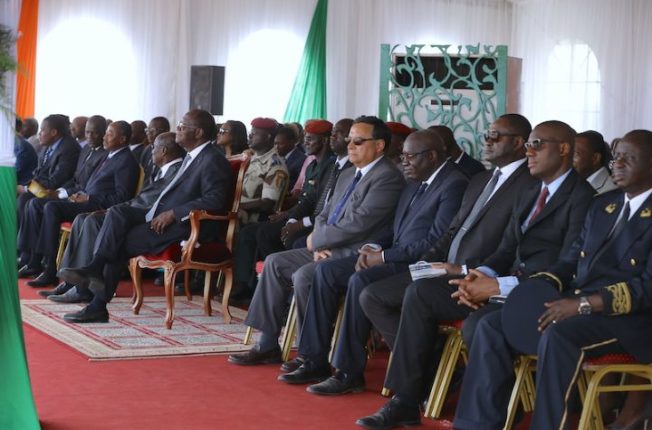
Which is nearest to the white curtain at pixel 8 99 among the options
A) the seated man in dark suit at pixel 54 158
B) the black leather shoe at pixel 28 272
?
the black leather shoe at pixel 28 272

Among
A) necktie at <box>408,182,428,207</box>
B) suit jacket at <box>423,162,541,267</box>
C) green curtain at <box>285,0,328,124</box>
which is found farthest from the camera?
green curtain at <box>285,0,328,124</box>

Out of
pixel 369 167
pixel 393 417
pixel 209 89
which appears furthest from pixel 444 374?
pixel 209 89

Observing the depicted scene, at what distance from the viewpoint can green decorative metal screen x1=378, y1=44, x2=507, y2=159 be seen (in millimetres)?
8945

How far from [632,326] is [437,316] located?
3.12 ft

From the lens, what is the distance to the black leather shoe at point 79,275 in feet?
22.2

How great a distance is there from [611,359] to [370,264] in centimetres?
166

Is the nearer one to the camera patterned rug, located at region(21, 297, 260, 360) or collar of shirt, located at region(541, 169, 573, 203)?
collar of shirt, located at region(541, 169, 573, 203)

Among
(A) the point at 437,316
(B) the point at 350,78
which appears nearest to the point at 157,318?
(A) the point at 437,316

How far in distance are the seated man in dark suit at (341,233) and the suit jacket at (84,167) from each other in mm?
3207

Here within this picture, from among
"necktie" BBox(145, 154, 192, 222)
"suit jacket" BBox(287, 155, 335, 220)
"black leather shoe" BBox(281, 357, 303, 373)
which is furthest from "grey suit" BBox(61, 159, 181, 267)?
"black leather shoe" BBox(281, 357, 303, 373)

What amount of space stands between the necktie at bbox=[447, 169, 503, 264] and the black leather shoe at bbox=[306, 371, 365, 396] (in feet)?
2.50

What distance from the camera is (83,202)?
8453 millimetres

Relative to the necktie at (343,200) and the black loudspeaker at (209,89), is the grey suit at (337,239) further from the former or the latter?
the black loudspeaker at (209,89)

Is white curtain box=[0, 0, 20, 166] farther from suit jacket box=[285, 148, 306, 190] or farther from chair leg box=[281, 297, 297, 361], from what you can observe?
suit jacket box=[285, 148, 306, 190]
